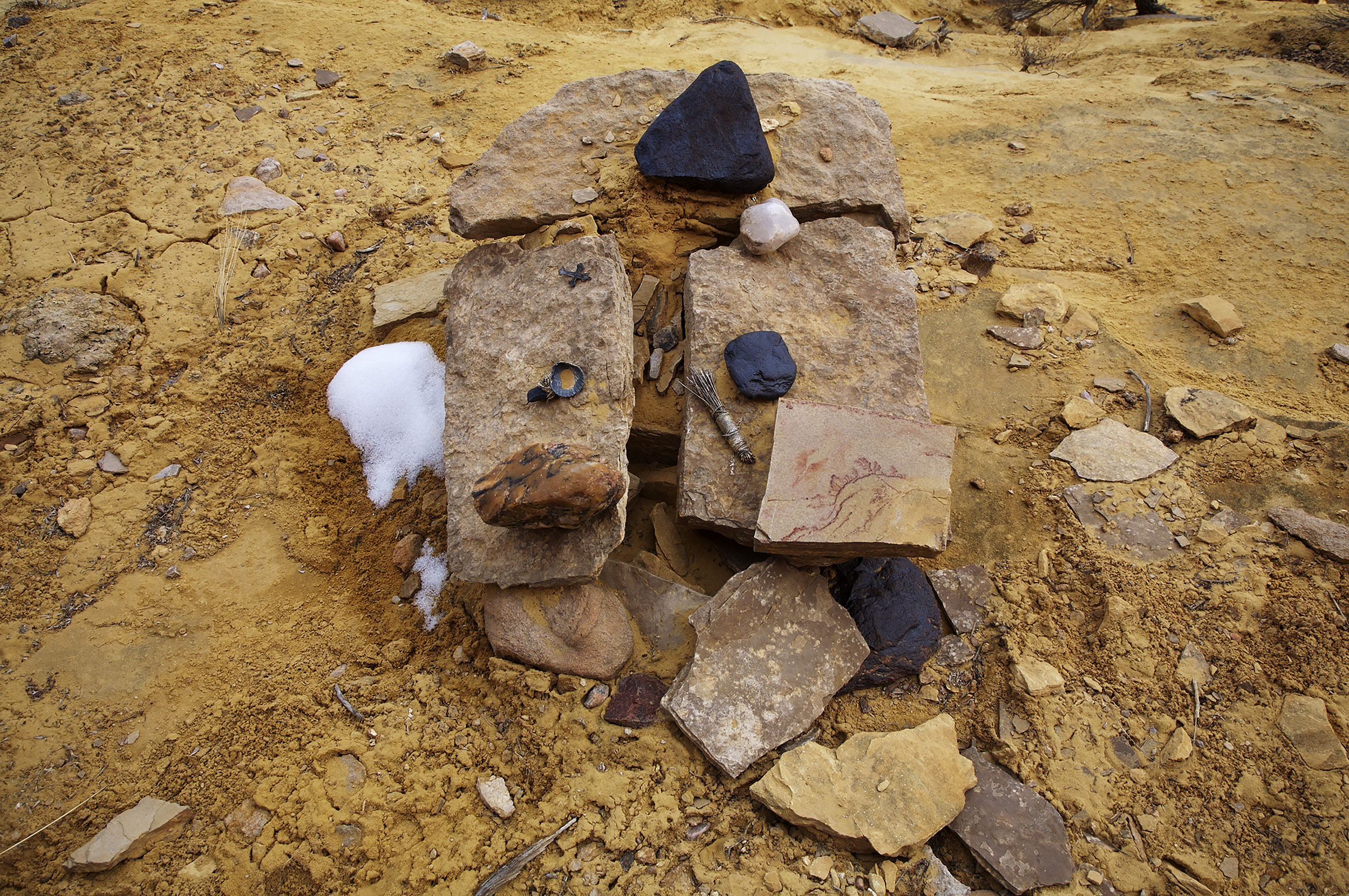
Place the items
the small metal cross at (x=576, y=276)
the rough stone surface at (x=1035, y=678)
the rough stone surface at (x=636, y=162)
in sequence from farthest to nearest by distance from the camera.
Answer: the rough stone surface at (x=636, y=162), the small metal cross at (x=576, y=276), the rough stone surface at (x=1035, y=678)

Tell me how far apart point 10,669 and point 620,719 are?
2.07 metres

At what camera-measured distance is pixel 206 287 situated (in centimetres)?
339

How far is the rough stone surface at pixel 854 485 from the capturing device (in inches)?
83.1

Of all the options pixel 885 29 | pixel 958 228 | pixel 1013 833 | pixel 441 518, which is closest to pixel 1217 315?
pixel 958 228

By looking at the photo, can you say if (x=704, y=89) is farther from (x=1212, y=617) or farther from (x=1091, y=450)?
(x=1212, y=617)

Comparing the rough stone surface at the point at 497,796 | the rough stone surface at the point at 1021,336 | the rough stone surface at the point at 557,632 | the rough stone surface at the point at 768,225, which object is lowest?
the rough stone surface at the point at 497,796

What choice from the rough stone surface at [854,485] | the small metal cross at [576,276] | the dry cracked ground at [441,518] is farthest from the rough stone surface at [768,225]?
the rough stone surface at [854,485]

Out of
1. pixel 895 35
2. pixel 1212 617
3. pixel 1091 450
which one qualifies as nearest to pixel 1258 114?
pixel 895 35

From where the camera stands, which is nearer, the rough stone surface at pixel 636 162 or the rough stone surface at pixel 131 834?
the rough stone surface at pixel 131 834

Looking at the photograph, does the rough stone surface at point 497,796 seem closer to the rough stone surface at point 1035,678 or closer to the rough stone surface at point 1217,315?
the rough stone surface at point 1035,678

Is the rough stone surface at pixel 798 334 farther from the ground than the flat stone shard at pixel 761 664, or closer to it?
farther from the ground

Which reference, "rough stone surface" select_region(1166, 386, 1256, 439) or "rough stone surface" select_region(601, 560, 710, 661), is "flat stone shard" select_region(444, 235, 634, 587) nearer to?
"rough stone surface" select_region(601, 560, 710, 661)

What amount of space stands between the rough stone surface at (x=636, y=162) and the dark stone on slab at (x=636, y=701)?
2.04m

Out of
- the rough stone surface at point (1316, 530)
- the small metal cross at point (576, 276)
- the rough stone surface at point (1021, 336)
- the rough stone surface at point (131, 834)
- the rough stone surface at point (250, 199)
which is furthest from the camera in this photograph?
the rough stone surface at point (250, 199)
